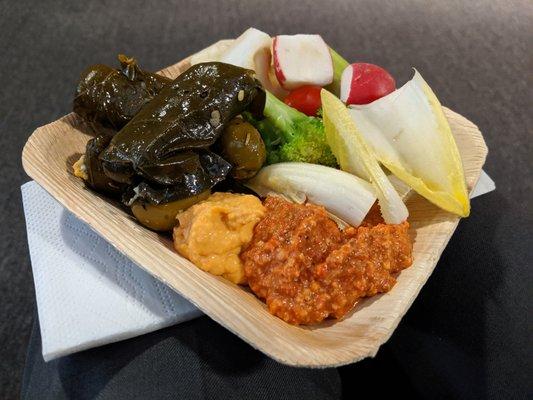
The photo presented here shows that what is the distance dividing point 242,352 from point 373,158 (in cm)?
53

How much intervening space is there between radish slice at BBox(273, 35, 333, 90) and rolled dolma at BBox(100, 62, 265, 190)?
29 cm

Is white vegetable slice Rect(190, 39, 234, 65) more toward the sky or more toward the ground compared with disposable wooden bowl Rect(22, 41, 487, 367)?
more toward the sky

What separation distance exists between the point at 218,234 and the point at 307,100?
0.59m

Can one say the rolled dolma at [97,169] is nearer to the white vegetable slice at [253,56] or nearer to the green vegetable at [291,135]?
the green vegetable at [291,135]

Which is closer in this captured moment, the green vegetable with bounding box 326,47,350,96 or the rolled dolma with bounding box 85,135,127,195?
the rolled dolma with bounding box 85,135,127,195

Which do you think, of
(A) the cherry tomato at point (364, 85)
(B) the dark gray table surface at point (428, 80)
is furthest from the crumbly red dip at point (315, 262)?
(A) the cherry tomato at point (364, 85)

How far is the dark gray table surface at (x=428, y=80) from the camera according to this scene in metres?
1.26

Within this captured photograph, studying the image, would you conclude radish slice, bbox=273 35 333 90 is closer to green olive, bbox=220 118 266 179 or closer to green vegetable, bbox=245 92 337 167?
green vegetable, bbox=245 92 337 167

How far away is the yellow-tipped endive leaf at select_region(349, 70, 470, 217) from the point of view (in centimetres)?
116

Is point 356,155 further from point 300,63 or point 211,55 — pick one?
point 211,55

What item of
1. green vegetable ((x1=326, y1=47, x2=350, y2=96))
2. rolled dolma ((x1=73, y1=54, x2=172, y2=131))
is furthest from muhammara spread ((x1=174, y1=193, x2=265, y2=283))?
green vegetable ((x1=326, y1=47, x2=350, y2=96))

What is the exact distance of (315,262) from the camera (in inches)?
41.1

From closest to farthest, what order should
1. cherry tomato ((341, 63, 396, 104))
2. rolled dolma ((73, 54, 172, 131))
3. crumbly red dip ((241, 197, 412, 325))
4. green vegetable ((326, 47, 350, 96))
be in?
crumbly red dip ((241, 197, 412, 325)), rolled dolma ((73, 54, 172, 131)), cherry tomato ((341, 63, 396, 104)), green vegetable ((326, 47, 350, 96))

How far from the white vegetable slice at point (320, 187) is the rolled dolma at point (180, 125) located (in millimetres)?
155
